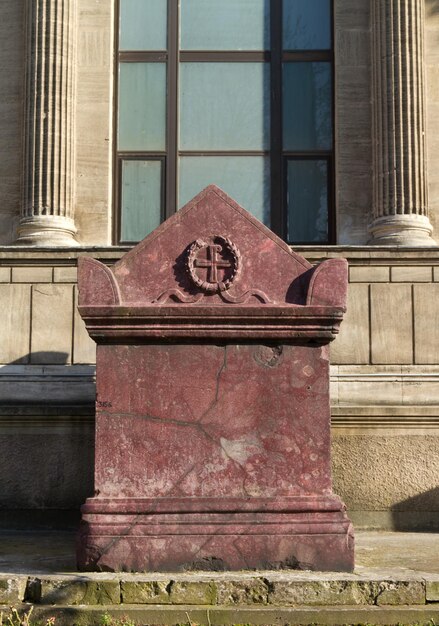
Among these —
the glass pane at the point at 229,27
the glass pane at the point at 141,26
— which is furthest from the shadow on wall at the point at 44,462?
the glass pane at the point at 229,27

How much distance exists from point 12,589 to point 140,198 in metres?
7.37

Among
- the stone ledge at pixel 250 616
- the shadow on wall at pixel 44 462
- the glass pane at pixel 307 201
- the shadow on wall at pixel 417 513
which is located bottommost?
the stone ledge at pixel 250 616

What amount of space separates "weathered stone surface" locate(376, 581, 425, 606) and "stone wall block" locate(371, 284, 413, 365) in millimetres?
4591

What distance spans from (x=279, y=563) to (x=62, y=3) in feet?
26.8

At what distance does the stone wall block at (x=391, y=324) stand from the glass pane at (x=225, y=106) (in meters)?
3.16

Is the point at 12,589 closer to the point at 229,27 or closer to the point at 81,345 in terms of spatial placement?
the point at 81,345

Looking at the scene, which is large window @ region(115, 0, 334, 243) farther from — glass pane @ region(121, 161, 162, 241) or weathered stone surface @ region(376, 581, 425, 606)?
weathered stone surface @ region(376, 581, 425, 606)

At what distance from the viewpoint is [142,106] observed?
A: 13133mm

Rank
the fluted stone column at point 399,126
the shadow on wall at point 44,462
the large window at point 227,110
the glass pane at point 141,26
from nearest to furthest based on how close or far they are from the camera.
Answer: the shadow on wall at point 44,462, the fluted stone column at point 399,126, the large window at point 227,110, the glass pane at point 141,26

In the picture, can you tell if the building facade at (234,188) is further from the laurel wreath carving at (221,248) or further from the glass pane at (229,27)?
the laurel wreath carving at (221,248)

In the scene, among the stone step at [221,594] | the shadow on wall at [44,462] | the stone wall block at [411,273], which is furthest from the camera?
the stone wall block at [411,273]

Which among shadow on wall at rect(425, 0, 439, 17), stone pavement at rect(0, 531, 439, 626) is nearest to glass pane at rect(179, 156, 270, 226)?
shadow on wall at rect(425, 0, 439, 17)

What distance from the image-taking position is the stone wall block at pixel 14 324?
1088 cm

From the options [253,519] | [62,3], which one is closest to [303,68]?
[62,3]
